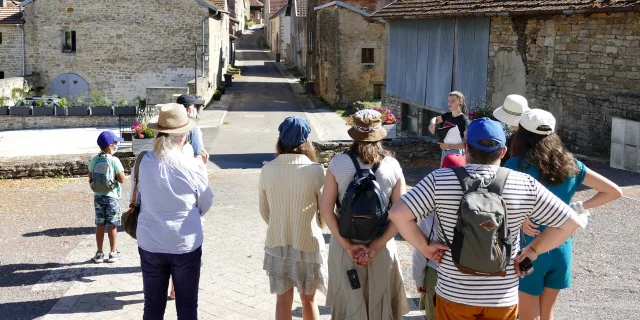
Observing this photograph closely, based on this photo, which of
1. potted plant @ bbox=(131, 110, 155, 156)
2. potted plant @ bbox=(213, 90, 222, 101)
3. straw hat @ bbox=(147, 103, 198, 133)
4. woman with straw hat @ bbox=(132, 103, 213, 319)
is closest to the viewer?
woman with straw hat @ bbox=(132, 103, 213, 319)

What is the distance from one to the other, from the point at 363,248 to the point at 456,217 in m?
1.09

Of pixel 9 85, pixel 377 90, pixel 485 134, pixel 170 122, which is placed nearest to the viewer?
pixel 485 134

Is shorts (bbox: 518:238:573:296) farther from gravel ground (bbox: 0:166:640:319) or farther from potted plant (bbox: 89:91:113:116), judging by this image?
potted plant (bbox: 89:91:113:116)

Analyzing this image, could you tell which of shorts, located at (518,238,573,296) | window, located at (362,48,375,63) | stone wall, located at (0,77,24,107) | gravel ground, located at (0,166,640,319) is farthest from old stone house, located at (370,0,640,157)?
stone wall, located at (0,77,24,107)

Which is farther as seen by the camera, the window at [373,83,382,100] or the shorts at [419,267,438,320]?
the window at [373,83,382,100]

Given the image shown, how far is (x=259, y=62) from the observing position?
216 feet

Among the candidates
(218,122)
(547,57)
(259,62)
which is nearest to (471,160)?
(547,57)

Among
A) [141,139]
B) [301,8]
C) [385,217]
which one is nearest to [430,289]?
[385,217]

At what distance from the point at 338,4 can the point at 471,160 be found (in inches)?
1197

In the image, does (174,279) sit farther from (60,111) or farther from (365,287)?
(60,111)

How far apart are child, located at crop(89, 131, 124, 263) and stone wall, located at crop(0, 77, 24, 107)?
24.7 m

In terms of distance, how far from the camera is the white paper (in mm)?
7668

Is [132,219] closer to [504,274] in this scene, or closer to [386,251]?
[386,251]

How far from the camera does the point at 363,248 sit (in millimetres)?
4816
